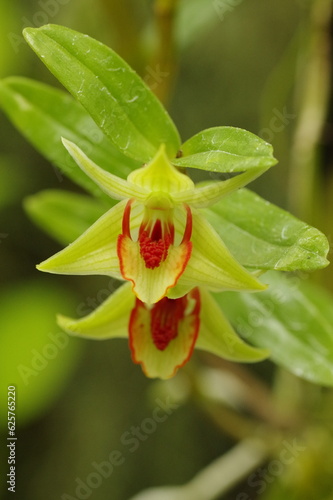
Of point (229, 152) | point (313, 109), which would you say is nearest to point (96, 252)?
point (229, 152)

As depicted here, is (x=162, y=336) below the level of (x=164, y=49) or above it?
below

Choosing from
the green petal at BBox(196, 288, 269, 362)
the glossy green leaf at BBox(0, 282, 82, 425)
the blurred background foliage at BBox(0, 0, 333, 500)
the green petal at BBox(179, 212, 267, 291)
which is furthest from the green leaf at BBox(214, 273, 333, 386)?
the glossy green leaf at BBox(0, 282, 82, 425)

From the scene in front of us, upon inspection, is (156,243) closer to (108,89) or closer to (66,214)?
(108,89)

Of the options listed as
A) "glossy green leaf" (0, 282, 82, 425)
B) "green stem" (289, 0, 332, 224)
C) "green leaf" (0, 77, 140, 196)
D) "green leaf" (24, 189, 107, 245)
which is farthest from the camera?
"glossy green leaf" (0, 282, 82, 425)

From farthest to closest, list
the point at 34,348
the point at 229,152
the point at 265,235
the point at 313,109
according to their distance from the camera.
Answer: the point at 34,348 < the point at 313,109 < the point at 265,235 < the point at 229,152

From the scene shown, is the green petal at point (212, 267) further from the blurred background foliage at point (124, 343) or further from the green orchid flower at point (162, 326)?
the blurred background foliage at point (124, 343)

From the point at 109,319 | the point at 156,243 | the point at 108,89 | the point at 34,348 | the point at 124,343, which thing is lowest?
the point at 124,343

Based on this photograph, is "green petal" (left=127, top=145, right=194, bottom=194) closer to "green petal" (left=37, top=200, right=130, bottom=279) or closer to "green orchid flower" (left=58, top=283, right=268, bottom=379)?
"green petal" (left=37, top=200, right=130, bottom=279)
